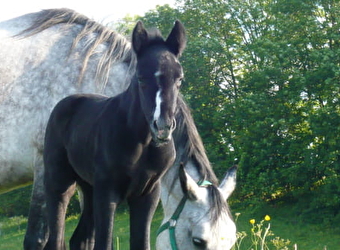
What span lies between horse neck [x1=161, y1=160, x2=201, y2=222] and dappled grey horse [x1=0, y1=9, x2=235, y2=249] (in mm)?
998

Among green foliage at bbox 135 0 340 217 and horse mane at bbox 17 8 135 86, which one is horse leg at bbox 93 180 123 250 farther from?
green foliage at bbox 135 0 340 217

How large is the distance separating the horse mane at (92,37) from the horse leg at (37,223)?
113 centimetres

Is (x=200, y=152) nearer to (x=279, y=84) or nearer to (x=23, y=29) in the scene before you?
(x=23, y=29)

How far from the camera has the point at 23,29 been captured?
6016 millimetres

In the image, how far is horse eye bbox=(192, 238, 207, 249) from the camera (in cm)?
377

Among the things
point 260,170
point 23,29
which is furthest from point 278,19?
point 23,29

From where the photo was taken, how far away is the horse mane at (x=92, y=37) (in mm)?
5336

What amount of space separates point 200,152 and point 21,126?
71.8 inches

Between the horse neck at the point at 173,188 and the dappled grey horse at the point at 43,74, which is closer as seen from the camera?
the horse neck at the point at 173,188

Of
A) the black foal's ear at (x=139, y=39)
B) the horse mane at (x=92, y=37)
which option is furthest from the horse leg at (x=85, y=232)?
the horse mane at (x=92, y=37)

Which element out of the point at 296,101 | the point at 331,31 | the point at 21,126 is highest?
the point at 331,31

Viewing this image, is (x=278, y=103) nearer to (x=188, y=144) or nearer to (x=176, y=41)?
(x=188, y=144)

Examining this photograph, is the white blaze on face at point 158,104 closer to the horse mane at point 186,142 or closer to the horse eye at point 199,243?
the horse eye at point 199,243

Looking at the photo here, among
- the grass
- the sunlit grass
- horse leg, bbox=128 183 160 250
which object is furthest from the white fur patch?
the grass
